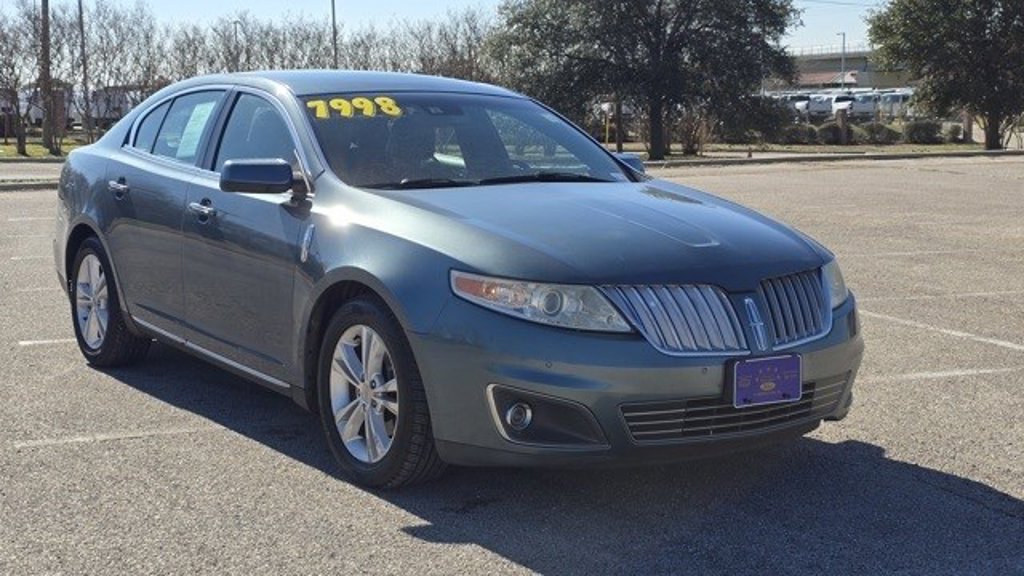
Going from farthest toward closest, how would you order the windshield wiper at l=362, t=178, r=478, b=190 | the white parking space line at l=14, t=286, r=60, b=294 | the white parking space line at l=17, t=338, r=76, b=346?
the white parking space line at l=14, t=286, r=60, b=294 → the white parking space line at l=17, t=338, r=76, b=346 → the windshield wiper at l=362, t=178, r=478, b=190

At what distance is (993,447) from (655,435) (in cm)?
194

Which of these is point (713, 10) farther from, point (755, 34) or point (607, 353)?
point (607, 353)

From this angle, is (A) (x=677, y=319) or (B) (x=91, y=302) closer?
(A) (x=677, y=319)

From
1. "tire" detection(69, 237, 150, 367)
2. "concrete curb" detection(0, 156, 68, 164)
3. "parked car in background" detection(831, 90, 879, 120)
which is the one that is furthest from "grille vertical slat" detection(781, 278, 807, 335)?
"parked car in background" detection(831, 90, 879, 120)

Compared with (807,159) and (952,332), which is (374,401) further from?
(807,159)

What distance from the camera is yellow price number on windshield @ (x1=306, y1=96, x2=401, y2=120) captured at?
5859 millimetres

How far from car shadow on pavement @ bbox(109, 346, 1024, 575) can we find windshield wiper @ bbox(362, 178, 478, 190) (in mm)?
1120

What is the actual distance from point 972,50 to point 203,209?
42.8 m

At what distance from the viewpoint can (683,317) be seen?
458cm

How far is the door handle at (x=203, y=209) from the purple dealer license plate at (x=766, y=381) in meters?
2.53

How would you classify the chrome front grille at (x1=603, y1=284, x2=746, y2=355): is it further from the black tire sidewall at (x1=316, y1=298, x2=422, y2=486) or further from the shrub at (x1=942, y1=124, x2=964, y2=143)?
the shrub at (x1=942, y1=124, x2=964, y2=143)

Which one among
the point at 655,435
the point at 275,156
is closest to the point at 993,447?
the point at 655,435

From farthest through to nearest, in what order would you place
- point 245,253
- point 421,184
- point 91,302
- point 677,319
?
1. point 91,302
2. point 245,253
3. point 421,184
4. point 677,319

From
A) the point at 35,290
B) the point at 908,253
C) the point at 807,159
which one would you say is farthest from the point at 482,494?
the point at 807,159
